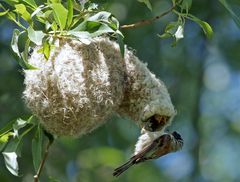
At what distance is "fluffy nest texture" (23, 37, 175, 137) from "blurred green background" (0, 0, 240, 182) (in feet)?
4.82

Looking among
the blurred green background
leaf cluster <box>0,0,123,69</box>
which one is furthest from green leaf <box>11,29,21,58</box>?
the blurred green background

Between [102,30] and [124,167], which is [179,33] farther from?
[124,167]

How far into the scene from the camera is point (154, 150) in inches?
78.0

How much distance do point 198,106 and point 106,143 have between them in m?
0.67

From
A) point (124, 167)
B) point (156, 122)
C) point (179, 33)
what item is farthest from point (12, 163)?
point (179, 33)

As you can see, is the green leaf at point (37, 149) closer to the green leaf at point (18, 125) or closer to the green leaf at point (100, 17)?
the green leaf at point (18, 125)

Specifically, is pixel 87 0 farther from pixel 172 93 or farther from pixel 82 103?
pixel 172 93

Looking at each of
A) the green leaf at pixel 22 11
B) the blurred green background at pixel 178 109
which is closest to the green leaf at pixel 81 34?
the green leaf at pixel 22 11

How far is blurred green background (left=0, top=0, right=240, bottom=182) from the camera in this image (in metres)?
3.67

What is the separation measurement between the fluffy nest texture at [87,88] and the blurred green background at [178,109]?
1.47 meters

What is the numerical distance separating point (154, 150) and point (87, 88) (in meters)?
0.26

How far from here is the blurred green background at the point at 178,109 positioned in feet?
12.0

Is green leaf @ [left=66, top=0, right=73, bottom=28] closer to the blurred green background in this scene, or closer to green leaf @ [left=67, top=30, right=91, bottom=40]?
green leaf @ [left=67, top=30, right=91, bottom=40]

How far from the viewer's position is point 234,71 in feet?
14.4
